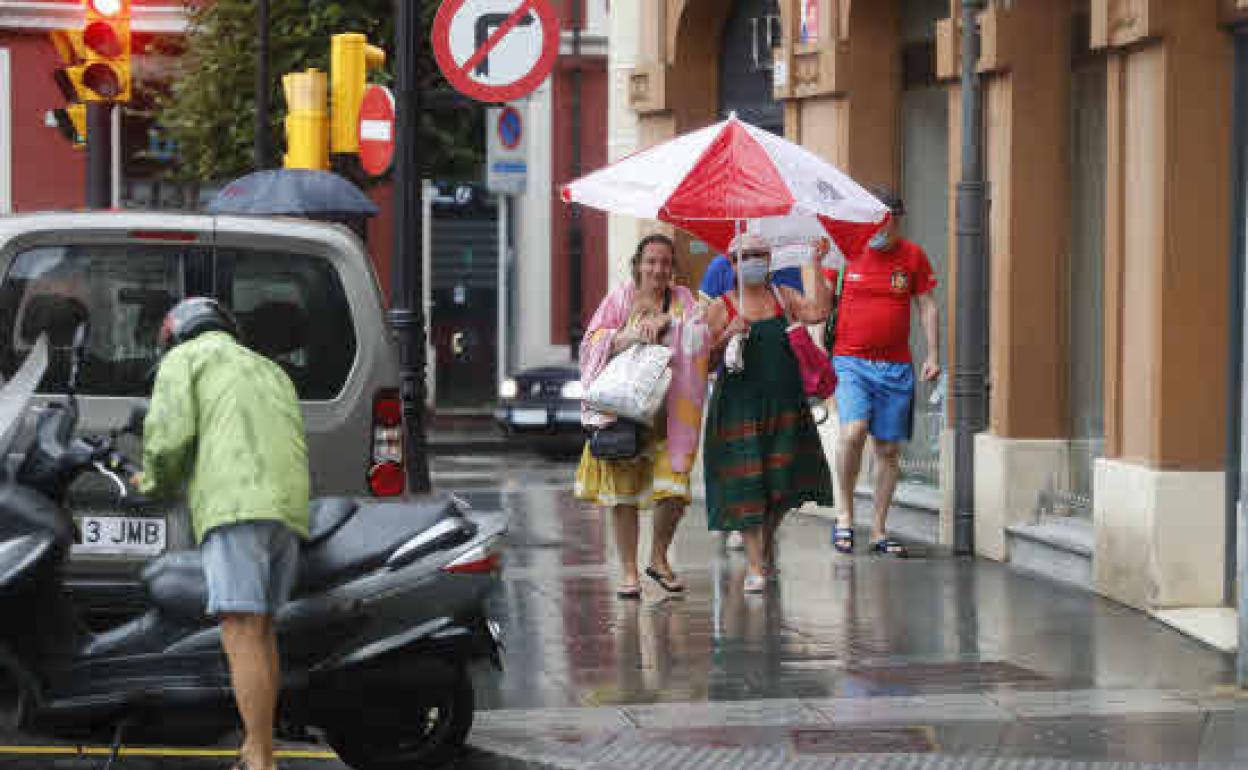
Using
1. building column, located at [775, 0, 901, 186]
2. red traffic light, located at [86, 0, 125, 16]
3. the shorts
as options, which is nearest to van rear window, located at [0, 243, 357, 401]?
the shorts

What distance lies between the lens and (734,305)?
38.8ft

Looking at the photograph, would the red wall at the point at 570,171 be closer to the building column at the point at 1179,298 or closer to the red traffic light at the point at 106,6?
the red traffic light at the point at 106,6

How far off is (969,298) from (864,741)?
552cm

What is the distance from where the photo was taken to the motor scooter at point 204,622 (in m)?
6.95

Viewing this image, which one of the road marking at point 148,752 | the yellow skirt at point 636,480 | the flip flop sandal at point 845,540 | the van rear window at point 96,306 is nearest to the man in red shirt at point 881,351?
the flip flop sandal at point 845,540

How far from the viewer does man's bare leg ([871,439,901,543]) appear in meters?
13.3

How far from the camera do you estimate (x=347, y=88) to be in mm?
15609

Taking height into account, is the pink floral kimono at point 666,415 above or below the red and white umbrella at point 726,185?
below

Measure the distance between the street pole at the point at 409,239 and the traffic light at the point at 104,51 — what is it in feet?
11.8

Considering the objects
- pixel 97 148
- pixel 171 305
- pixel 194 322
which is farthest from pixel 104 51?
pixel 194 322

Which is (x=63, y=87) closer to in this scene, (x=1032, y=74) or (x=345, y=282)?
(x=1032, y=74)

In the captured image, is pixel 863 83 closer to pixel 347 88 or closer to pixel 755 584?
pixel 347 88

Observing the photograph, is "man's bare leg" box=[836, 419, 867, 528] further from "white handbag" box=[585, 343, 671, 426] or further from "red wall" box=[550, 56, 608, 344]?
"red wall" box=[550, 56, 608, 344]

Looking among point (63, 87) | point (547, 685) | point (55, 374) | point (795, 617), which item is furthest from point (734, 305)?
point (63, 87)
